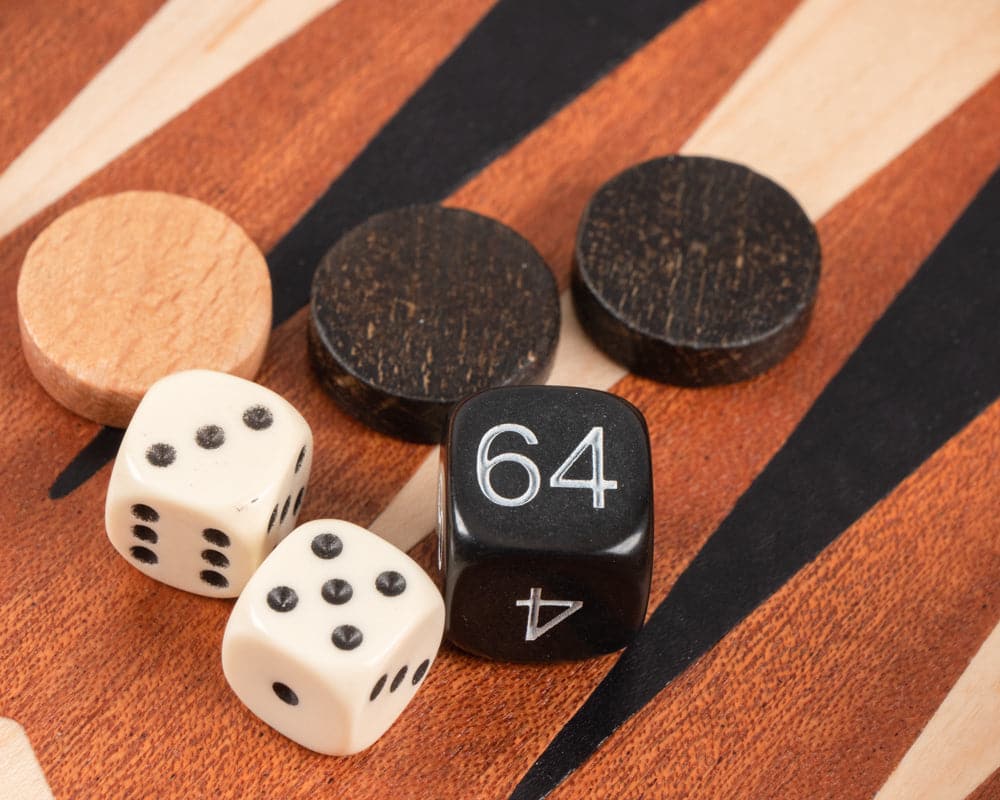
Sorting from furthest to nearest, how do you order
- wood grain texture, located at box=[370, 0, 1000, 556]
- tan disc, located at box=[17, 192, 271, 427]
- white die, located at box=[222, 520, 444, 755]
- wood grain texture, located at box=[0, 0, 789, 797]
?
wood grain texture, located at box=[370, 0, 1000, 556] < tan disc, located at box=[17, 192, 271, 427] < wood grain texture, located at box=[0, 0, 789, 797] < white die, located at box=[222, 520, 444, 755]

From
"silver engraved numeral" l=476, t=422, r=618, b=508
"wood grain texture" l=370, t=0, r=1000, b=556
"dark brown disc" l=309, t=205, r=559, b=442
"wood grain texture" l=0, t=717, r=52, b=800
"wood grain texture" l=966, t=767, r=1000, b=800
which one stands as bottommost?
"wood grain texture" l=0, t=717, r=52, b=800

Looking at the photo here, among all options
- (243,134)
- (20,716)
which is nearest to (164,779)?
(20,716)

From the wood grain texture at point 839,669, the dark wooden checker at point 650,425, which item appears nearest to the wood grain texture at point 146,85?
the dark wooden checker at point 650,425

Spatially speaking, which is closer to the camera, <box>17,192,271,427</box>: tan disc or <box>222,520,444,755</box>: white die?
<box>222,520,444,755</box>: white die

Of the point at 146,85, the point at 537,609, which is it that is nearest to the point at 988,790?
the point at 537,609

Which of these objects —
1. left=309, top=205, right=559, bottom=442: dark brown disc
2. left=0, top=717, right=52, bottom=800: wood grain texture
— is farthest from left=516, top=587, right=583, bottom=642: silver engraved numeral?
left=0, top=717, right=52, bottom=800: wood grain texture

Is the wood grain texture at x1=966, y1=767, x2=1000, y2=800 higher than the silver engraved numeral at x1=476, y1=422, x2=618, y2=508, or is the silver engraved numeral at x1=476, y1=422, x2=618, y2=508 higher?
the silver engraved numeral at x1=476, y1=422, x2=618, y2=508

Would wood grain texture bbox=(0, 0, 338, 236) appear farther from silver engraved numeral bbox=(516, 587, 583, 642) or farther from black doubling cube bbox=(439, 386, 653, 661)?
silver engraved numeral bbox=(516, 587, 583, 642)
